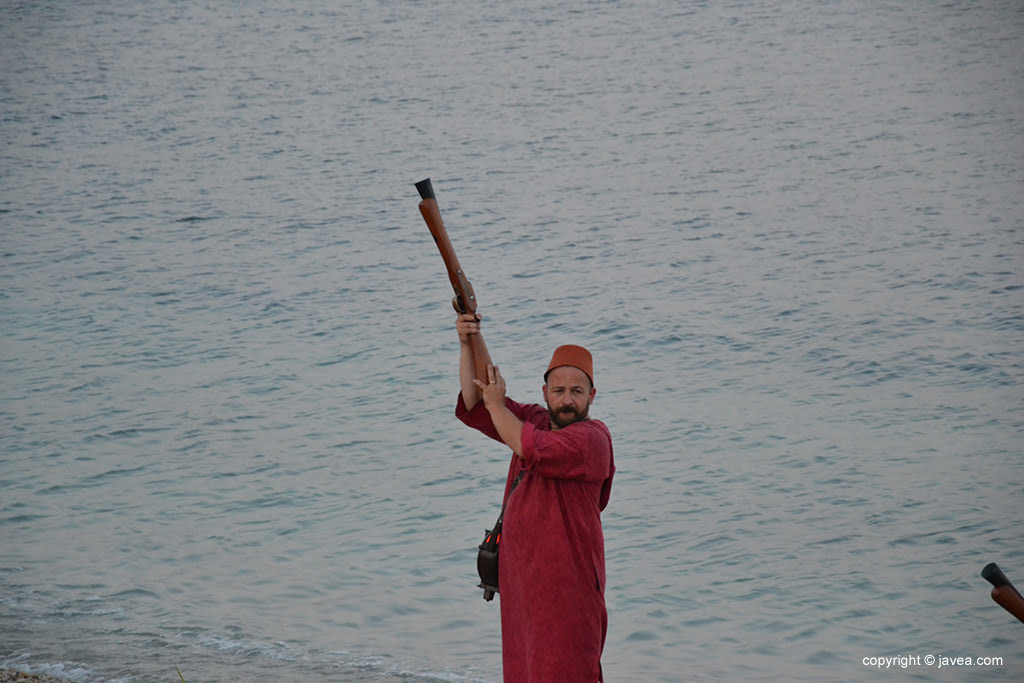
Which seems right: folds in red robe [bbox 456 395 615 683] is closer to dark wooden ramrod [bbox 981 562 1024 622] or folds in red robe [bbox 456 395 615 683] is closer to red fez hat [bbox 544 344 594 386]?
red fez hat [bbox 544 344 594 386]

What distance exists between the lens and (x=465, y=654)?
6609 millimetres

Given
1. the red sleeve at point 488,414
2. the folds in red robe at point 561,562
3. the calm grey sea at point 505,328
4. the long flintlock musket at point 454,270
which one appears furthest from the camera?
the calm grey sea at point 505,328

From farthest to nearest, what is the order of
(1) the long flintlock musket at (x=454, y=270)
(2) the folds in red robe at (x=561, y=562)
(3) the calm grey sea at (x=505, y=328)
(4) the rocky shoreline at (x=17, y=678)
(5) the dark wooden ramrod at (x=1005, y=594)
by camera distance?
(3) the calm grey sea at (x=505, y=328)
(4) the rocky shoreline at (x=17, y=678)
(2) the folds in red robe at (x=561, y=562)
(1) the long flintlock musket at (x=454, y=270)
(5) the dark wooden ramrod at (x=1005, y=594)

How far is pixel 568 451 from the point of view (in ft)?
11.0

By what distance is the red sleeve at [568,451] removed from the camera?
3357 mm

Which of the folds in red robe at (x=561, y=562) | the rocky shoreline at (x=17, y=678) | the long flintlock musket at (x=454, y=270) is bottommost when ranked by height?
the rocky shoreline at (x=17, y=678)

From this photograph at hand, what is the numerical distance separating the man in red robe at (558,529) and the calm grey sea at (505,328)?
298cm

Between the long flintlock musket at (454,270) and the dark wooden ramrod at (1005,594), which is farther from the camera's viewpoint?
the long flintlock musket at (454,270)

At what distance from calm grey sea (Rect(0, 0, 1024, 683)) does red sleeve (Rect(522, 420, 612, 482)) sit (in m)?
3.22

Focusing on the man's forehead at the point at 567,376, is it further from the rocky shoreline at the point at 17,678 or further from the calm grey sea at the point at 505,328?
the calm grey sea at the point at 505,328

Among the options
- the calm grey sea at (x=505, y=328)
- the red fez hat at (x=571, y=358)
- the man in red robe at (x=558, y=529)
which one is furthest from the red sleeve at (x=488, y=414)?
the calm grey sea at (x=505, y=328)

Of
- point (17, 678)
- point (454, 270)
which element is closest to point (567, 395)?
point (454, 270)

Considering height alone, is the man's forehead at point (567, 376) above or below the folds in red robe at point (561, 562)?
above

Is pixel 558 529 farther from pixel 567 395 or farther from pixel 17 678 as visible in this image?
pixel 17 678
